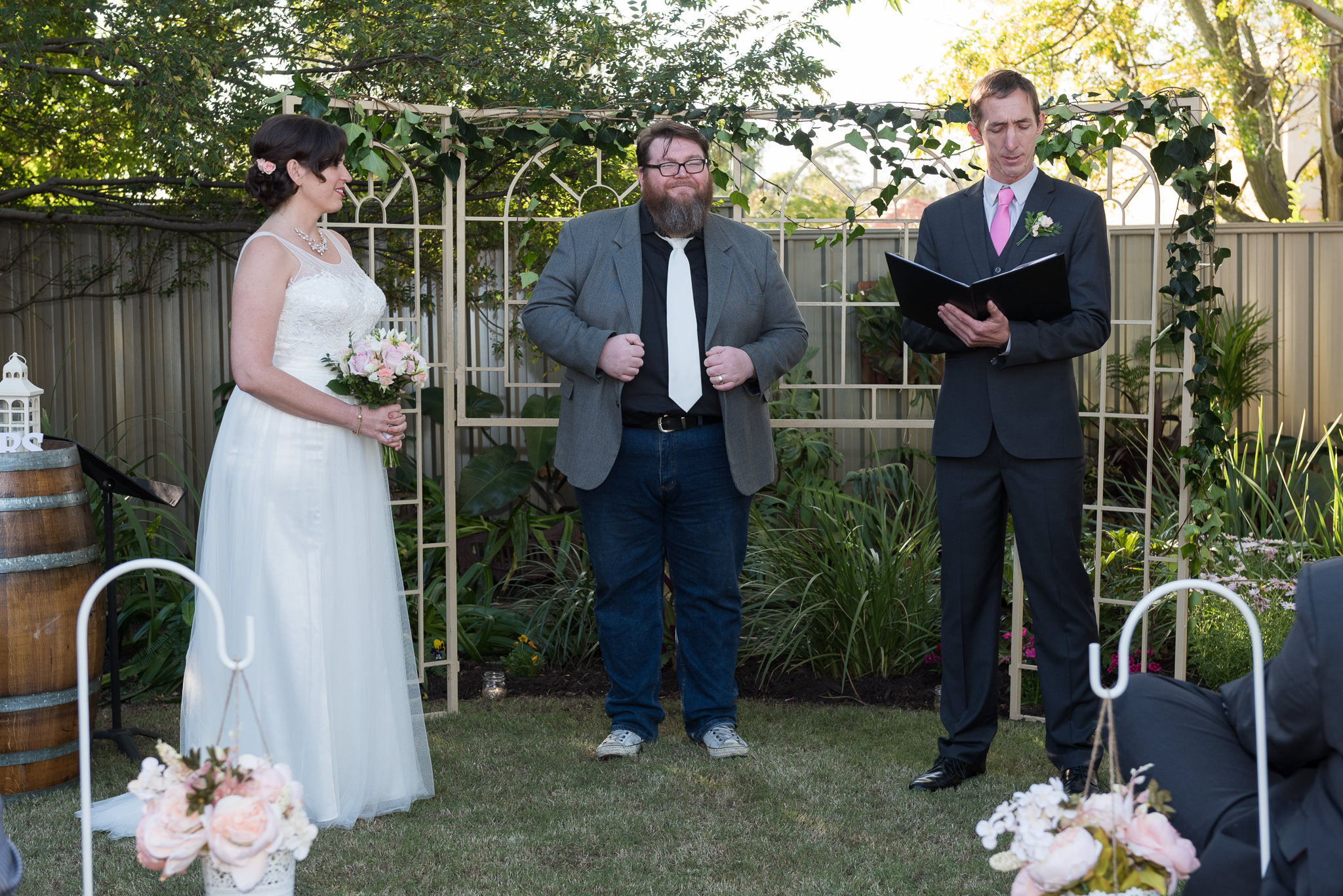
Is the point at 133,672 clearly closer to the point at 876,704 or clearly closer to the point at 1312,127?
the point at 876,704

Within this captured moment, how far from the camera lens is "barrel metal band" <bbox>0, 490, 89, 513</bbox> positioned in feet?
10.5

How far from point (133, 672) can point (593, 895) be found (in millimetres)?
2641

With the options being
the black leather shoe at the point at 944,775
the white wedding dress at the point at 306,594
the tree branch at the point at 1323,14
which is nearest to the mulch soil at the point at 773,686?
the black leather shoe at the point at 944,775

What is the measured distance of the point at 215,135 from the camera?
4832mm

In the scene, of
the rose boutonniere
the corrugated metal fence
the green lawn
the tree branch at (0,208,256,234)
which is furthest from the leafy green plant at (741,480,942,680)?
the tree branch at (0,208,256,234)

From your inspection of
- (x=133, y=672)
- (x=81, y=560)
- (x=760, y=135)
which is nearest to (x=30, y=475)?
(x=81, y=560)

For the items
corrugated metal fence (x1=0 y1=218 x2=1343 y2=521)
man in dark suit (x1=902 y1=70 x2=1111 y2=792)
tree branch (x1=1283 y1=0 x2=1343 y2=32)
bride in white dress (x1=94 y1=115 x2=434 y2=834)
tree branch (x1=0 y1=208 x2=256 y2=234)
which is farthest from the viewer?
tree branch (x1=1283 y1=0 x2=1343 y2=32)

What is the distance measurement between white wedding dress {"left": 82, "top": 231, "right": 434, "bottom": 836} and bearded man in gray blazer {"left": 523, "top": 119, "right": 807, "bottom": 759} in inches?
27.8

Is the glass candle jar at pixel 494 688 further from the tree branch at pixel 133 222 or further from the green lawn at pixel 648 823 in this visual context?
the tree branch at pixel 133 222

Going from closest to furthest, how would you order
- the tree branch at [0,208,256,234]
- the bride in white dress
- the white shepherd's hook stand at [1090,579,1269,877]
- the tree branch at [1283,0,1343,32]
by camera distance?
the white shepherd's hook stand at [1090,579,1269,877]
the bride in white dress
the tree branch at [0,208,256,234]
the tree branch at [1283,0,1343,32]

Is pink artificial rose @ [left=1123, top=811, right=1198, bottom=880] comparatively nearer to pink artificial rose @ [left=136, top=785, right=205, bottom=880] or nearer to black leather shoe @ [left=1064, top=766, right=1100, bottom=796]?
pink artificial rose @ [left=136, top=785, right=205, bottom=880]

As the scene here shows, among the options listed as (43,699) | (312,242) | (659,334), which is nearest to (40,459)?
(43,699)

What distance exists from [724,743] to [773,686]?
0.89 metres

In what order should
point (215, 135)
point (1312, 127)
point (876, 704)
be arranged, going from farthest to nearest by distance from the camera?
1. point (1312, 127)
2. point (215, 135)
3. point (876, 704)
